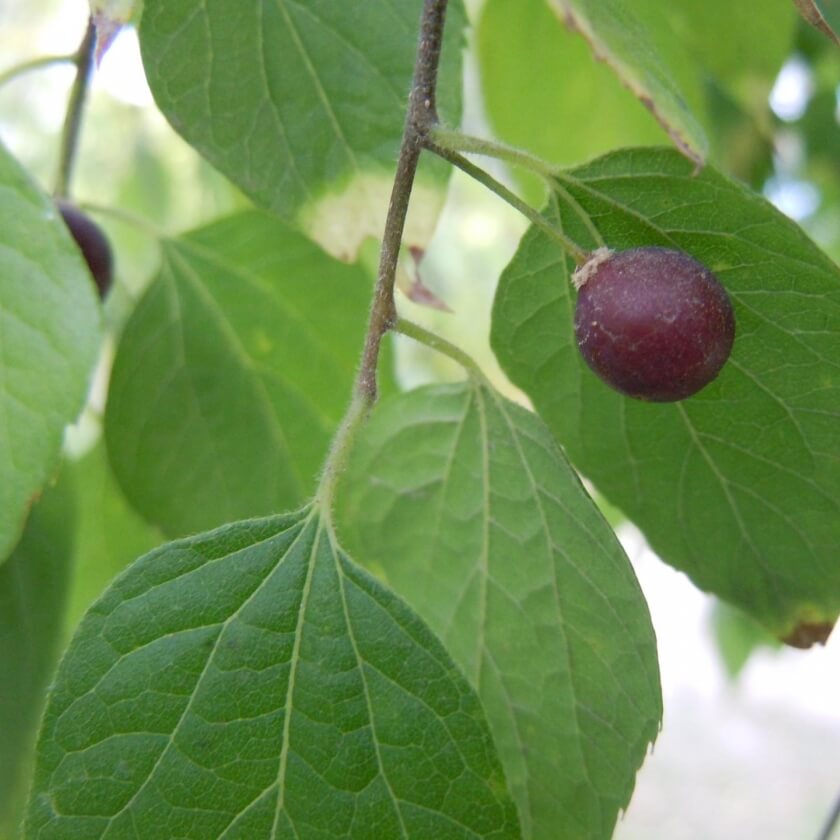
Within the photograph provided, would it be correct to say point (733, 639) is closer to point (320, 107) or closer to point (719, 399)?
point (719, 399)

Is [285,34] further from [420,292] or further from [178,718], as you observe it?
[178,718]

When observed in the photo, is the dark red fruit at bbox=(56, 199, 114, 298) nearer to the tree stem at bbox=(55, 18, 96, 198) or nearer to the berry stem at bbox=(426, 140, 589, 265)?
the tree stem at bbox=(55, 18, 96, 198)

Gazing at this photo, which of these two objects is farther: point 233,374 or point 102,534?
point 102,534

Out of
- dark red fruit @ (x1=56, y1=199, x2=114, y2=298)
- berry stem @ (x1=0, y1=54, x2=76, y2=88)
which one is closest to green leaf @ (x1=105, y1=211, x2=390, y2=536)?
dark red fruit @ (x1=56, y1=199, x2=114, y2=298)

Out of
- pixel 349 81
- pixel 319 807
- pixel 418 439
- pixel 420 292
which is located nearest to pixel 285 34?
pixel 349 81

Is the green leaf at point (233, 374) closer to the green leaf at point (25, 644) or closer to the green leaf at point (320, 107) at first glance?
the green leaf at point (25, 644)

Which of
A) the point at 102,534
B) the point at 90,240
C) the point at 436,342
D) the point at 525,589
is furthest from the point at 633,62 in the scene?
the point at 102,534
